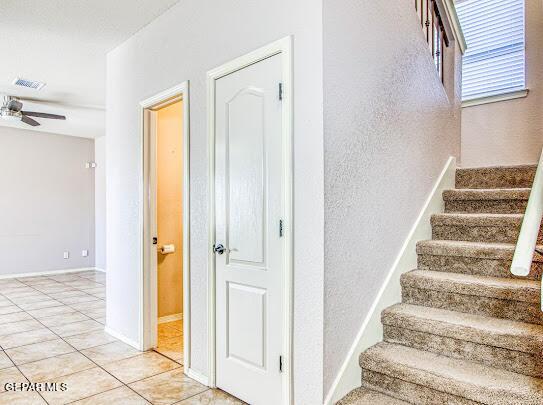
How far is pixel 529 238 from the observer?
1350 millimetres

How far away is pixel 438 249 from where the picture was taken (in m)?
2.58

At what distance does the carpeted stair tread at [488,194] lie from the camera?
2715 millimetres

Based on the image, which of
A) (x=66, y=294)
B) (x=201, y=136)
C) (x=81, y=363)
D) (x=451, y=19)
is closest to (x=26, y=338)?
(x=81, y=363)

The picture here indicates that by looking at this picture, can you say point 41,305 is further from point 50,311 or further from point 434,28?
point 434,28

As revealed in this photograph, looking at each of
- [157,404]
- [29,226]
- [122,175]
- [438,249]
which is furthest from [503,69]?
[29,226]

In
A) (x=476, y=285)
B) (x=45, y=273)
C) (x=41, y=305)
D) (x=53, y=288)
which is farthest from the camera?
(x=45, y=273)

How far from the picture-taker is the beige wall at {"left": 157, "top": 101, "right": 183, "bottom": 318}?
404cm

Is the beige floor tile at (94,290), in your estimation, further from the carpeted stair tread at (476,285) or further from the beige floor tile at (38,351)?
the carpeted stair tread at (476,285)

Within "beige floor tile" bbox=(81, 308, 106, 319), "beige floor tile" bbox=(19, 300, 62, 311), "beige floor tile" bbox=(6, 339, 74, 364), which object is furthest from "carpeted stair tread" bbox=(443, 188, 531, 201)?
"beige floor tile" bbox=(19, 300, 62, 311)

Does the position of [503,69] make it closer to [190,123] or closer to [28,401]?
[190,123]

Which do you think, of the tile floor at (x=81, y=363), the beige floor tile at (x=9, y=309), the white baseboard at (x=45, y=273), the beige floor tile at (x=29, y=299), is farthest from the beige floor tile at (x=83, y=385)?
the white baseboard at (x=45, y=273)

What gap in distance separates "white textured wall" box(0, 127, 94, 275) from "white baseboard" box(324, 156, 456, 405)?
23.1 feet

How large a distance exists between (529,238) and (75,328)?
13.3 feet

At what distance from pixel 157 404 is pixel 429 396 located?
158 centimetres
